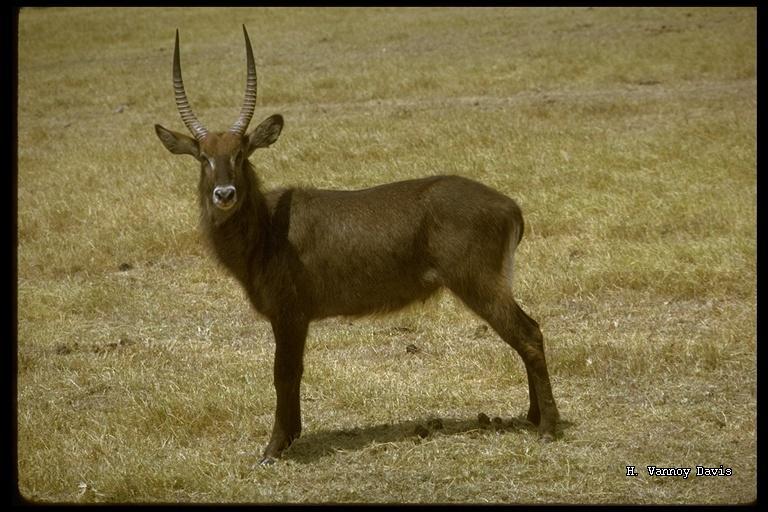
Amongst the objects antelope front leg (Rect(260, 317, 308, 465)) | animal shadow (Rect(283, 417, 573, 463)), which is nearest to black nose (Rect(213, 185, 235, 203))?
antelope front leg (Rect(260, 317, 308, 465))

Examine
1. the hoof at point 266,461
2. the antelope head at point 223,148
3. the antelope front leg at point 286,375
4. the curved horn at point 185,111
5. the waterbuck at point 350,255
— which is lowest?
the hoof at point 266,461

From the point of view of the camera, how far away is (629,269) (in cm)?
944

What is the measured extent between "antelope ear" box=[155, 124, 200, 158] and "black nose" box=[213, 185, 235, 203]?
434 mm

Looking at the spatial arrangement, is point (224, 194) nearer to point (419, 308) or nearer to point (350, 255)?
point (350, 255)

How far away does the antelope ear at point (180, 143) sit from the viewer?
20.9 ft

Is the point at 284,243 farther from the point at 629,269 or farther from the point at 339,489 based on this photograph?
the point at 629,269

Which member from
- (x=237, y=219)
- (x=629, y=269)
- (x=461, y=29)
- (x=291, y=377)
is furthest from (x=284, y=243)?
(x=461, y=29)

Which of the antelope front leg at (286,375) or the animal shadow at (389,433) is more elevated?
the antelope front leg at (286,375)

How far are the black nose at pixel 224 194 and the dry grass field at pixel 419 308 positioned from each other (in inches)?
55.6

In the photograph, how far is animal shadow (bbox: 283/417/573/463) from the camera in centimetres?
640

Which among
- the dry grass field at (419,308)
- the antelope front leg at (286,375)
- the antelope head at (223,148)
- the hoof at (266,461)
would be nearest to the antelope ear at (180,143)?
the antelope head at (223,148)

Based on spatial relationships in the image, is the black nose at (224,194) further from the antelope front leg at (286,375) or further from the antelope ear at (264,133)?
the antelope front leg at (286,375)

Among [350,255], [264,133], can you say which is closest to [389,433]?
[350,255]

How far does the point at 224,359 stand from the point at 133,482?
7.27 feet
